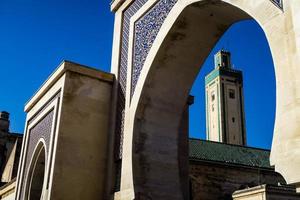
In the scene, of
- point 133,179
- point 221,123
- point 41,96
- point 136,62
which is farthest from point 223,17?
point 221,123

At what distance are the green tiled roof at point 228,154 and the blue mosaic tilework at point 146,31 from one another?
1043 cm

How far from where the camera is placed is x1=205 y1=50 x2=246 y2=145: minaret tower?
31.2 m

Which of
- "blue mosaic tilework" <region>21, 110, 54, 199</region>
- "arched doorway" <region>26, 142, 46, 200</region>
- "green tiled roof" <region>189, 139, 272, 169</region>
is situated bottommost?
"arched doorway" <region>26, 142, 46, 200</region>

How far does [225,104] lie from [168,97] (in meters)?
27.3

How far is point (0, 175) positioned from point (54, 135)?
455 inches

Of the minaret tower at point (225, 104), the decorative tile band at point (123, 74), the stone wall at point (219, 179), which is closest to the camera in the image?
the decorative tile band at point (123, 74)

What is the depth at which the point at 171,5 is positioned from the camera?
190 inches

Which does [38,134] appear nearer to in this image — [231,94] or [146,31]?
[146,31]

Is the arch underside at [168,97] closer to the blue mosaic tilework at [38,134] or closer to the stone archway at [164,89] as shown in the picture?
the stone archway at [164,89]

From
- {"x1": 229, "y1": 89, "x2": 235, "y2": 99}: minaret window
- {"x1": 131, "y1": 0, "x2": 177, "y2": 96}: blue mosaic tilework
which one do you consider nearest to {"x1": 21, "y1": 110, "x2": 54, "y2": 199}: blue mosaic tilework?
{"x1": 131, "y1": 0, "x2": 177, "y2": 96}: blue mosaic tilework

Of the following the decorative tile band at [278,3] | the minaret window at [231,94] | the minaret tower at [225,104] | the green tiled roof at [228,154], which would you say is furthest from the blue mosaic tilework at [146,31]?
the minaret window at [231,94]

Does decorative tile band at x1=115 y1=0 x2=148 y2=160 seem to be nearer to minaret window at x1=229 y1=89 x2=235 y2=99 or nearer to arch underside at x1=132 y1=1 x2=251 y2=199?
arch underside at x1=132 y1=1 x2=251 y2=199

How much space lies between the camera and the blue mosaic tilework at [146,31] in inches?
197

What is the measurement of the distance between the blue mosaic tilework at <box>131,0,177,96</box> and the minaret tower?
85.0ft
